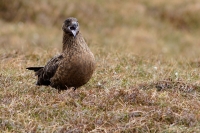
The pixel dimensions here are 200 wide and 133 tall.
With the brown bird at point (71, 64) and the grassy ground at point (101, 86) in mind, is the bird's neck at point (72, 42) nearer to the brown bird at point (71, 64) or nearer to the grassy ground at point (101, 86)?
the brown bird at point (71, 64)

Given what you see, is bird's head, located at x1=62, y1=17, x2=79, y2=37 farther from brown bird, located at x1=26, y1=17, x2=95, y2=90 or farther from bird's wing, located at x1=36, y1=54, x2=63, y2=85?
bird's wing, located at x1=36, y1=54, x2=63, y2=85

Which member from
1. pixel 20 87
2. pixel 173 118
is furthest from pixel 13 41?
pixel 173 118

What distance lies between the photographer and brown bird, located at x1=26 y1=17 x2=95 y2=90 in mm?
7113

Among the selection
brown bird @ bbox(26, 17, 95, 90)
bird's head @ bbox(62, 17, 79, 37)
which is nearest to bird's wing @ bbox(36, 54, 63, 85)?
brown bird @ bbox(26, 17, 95, 90)

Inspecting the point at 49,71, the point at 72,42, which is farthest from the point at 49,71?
the point at 72,42

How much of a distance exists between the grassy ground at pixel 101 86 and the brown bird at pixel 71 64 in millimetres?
173

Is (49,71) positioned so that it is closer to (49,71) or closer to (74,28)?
(49,71)

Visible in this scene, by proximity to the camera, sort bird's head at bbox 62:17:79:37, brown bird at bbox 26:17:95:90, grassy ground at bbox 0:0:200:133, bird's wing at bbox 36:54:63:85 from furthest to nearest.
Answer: bird's wing at bbox 36:54:63:85
bird's head at bbox 62:17:79:37
brown bird at bbox 26:17:95:90
grassy ground at bbox 0:0:200:133

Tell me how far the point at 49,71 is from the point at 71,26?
0.74m

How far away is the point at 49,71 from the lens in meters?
7.66

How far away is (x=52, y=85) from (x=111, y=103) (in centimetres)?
125

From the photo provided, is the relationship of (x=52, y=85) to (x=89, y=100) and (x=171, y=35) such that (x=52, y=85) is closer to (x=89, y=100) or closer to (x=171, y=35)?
(x=89, y=100)

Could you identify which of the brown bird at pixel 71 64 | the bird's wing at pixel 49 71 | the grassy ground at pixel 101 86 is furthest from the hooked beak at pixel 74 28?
the grassy ground at pixel 101 86

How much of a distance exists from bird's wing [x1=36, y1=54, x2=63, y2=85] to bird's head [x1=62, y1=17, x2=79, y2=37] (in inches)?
14.8
